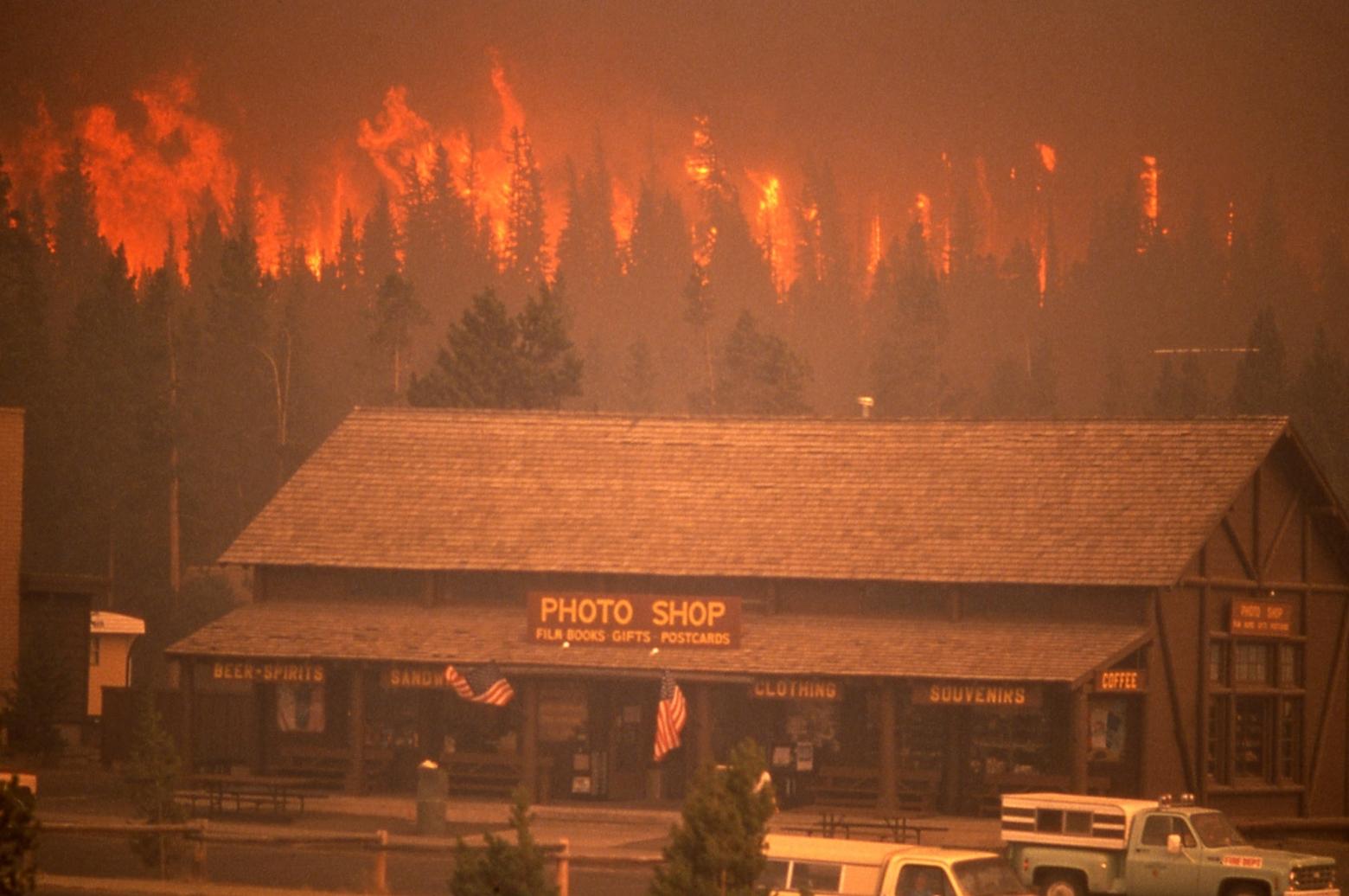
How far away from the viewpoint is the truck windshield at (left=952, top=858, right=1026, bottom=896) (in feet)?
77.1

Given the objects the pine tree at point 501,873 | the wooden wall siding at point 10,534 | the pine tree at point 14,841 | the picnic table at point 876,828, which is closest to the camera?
Answer: the pine tree at point 14,841

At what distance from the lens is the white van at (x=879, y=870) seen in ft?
76.8

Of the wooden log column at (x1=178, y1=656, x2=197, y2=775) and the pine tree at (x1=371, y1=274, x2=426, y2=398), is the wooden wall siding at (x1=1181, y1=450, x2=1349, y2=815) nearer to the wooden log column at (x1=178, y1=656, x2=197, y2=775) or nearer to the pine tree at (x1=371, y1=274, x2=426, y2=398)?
the wooden log column at (x1=178, y1=656, x2=197, y2=775)

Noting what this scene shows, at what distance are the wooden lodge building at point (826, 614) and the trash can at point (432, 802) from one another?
565 centimetres

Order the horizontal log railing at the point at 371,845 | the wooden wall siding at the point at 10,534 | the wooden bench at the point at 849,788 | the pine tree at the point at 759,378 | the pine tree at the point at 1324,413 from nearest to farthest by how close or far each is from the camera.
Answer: the horizontal log railing at the point at 371,845 → the wooden bench at the point at 849,788 → the wooden wall siding at the point at 10,534 → the pine tree at the point at 759,378 → the pine tree at the point at 1324,413

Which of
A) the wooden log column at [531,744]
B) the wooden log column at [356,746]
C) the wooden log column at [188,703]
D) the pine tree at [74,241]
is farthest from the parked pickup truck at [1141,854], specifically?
the pine tree at [74,241]

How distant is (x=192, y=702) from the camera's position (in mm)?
43656

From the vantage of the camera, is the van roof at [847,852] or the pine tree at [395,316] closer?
the van roof at [847,852]

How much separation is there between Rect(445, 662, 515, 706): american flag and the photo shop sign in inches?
62.8

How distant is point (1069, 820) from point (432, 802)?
11.0m

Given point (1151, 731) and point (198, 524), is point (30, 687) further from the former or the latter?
point (198, 524)

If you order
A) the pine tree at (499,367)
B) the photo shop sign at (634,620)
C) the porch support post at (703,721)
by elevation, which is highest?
the pine tree at (499,367)

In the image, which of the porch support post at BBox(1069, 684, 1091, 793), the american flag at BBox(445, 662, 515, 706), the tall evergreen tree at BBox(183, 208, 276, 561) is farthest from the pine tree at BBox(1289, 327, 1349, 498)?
the american flag at BBox(445, 662, 515, 706)

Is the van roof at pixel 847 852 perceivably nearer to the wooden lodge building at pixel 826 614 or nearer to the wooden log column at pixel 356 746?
the wooden lodge building at pixel 826 614
